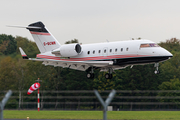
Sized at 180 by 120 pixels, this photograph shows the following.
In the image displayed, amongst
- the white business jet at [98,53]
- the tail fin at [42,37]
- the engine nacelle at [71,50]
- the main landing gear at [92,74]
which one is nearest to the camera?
the white business jet at [98,53]

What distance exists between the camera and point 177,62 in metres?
77.6

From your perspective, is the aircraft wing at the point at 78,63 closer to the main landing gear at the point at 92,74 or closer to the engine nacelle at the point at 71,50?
the main landing gear at the point at 92,74

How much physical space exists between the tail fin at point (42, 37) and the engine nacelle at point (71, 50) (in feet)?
12.1

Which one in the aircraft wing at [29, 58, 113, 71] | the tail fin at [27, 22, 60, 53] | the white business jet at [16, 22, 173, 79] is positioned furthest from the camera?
the tail fin at [27, 22, 60, 53]

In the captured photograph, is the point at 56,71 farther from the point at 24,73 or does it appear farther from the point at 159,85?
the point at 159,85

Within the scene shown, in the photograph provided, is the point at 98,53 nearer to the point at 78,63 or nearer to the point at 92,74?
the point at 78,63

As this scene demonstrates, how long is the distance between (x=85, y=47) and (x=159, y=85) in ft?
111

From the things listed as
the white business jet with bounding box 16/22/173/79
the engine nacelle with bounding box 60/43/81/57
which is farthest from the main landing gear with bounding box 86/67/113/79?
the engine nacelle with bounding box 60/43/81/57

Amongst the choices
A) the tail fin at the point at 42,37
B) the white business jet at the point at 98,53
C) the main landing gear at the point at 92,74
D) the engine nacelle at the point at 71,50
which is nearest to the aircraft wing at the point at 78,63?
the white business jet at the point at 98,53

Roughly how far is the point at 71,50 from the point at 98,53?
111 inches

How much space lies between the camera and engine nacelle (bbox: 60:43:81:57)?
36819 millimetres

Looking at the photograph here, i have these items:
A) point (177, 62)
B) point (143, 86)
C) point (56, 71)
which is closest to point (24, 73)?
point (56, 71)

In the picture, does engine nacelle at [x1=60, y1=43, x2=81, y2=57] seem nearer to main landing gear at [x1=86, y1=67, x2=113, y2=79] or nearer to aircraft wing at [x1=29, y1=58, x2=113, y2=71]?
→ aircraft wing at [x1=29, y1=58, x2=113, y2=71]

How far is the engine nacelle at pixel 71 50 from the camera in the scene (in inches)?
1450
